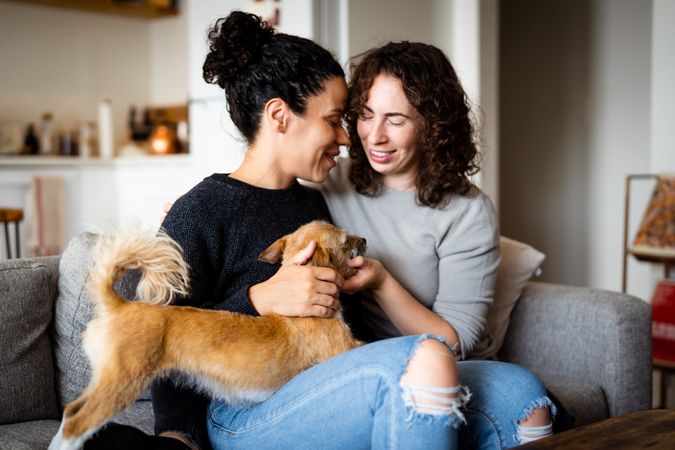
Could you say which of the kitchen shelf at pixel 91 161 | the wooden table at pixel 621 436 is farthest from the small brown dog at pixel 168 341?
the kitchen shelf at pixel 91 161

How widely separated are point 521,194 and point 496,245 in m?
3.30

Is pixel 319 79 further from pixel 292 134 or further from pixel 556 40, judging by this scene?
pixel 556 40

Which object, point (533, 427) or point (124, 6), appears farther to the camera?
point (124, 6)

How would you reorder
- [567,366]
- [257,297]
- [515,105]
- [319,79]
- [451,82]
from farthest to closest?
[515,105]
[567,366]
[451,82]
[319,79]
[257,297]

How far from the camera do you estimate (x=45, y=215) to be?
471cm

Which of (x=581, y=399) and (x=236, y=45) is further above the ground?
(x=236, y=45)

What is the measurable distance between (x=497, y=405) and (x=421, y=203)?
1.95 feet

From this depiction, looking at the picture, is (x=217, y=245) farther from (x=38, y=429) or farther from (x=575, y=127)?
(x=575, y=127)

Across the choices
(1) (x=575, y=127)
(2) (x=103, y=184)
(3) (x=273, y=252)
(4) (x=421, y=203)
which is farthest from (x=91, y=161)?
(3) (x=273, y=252)

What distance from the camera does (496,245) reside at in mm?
1885

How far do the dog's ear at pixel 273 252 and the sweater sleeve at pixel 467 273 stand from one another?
1.58 feet

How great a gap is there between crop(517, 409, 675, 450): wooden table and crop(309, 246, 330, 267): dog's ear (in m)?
0.56

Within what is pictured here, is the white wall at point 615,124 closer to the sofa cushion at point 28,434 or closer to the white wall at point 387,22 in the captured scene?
the white wall at point 387,22

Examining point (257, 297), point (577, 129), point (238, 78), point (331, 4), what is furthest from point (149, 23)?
point (257, 297)
